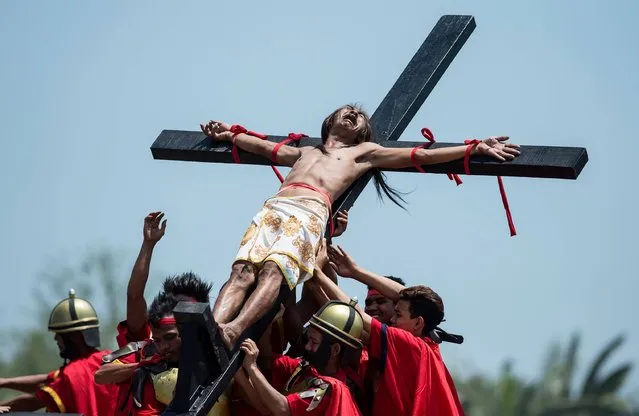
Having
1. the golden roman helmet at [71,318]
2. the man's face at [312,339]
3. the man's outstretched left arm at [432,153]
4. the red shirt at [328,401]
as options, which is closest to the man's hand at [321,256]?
the man's face at [312,339]

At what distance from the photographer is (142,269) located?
12828mm

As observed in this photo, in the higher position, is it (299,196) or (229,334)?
(299,196)

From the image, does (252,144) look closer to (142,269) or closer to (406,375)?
(142,269)

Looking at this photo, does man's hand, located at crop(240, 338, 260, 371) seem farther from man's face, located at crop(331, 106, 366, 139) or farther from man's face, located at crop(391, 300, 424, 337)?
man's face, located at crop(331, 106, 366, 139)

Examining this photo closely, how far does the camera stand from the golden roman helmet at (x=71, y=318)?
1399 cm

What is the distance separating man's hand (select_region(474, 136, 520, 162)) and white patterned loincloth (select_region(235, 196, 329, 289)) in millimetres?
1200

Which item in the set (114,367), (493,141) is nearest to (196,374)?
(114,367)

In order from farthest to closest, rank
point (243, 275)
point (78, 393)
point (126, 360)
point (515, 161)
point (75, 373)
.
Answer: point (75, 373), point (78, 393), point (515, 161), point (126, 360), point (243, 275)

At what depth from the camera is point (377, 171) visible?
13.4 m

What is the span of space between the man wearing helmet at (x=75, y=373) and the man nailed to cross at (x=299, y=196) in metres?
1.68

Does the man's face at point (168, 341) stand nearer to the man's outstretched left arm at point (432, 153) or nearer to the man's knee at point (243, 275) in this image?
the man's knee at point (243, 275)

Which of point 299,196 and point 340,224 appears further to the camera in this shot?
point 340,224

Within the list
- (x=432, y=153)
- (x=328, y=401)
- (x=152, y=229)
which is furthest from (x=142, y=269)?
(x=432, y=153)

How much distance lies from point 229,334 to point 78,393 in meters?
2.52
